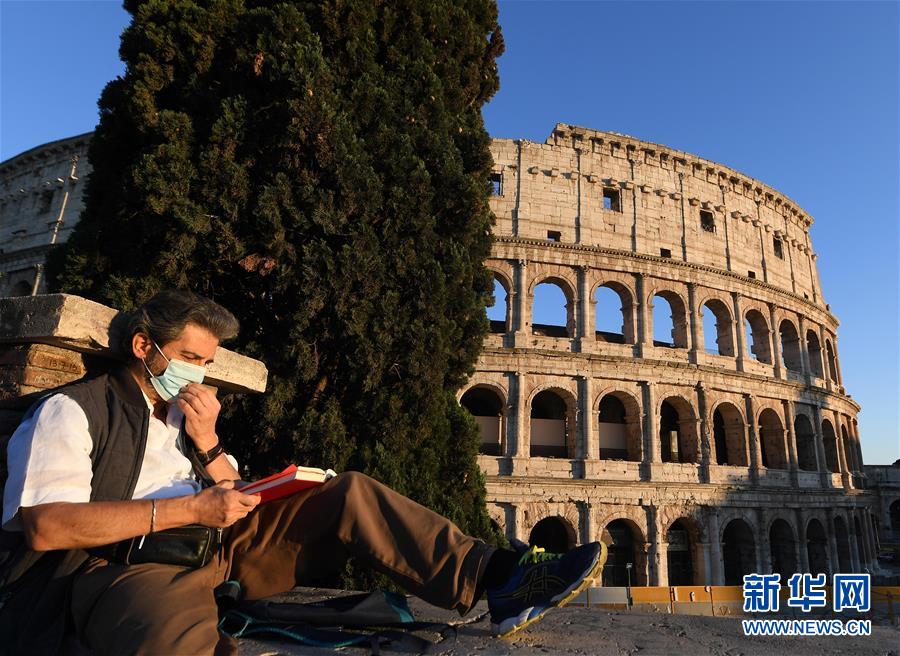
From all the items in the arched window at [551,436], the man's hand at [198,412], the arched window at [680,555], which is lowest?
the arched window at [680,555]

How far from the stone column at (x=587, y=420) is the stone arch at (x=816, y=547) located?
8.98m

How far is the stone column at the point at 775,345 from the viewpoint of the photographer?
63.9ft

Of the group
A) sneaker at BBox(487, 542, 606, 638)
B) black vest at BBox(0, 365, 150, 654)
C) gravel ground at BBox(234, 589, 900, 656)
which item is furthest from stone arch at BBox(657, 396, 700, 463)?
black vest at BBox(0, 365, 150, 654)

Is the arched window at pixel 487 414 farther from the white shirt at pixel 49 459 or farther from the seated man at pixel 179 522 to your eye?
the white shirt at pixel 49 459

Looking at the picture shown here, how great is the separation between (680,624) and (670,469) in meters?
14.6

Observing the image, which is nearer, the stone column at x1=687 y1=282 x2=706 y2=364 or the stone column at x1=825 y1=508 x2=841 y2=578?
the stone column at x1=687 y1=282 x2=706 y2=364

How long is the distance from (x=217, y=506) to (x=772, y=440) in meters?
21.2

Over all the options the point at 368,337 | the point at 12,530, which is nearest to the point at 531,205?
the point at 368,337

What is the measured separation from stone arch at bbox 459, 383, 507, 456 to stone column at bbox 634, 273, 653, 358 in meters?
4.74

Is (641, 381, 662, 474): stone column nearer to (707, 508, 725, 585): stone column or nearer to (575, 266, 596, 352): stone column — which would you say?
(575, 266, 596, 352): stone column

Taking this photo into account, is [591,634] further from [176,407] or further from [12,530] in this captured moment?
[12,530]

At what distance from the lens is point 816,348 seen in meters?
22.1

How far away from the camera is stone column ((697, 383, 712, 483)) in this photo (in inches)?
666

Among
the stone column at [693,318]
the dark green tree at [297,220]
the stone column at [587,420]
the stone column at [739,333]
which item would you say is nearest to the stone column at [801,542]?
the stone column at [739,333]
